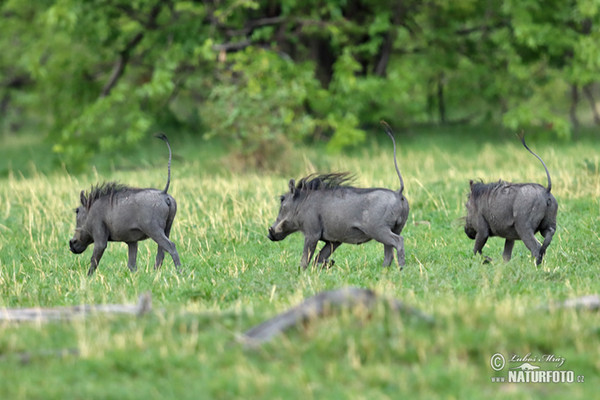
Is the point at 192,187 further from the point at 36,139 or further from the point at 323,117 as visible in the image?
the point at 36,139

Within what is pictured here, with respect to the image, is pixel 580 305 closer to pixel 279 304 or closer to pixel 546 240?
pixel 279 304

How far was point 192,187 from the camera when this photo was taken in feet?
48.5

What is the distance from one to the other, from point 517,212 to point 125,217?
4.06 m

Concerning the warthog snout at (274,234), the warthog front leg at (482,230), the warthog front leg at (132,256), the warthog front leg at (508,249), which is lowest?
the warthog front leg at (132,256)

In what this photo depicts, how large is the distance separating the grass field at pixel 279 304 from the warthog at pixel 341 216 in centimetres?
32

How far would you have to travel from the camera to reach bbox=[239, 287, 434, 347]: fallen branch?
567 centimetres

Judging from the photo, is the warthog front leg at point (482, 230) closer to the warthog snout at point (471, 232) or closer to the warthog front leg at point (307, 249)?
the warthog snout at point (471, 232)

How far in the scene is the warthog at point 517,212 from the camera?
8.80m

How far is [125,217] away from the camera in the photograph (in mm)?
9148

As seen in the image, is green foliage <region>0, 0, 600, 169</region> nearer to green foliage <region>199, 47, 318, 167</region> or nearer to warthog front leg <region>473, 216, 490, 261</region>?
green foliage <region>199, 47, 318, 167</region>

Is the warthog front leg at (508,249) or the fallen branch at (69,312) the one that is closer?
the fallen branch at (69,312)

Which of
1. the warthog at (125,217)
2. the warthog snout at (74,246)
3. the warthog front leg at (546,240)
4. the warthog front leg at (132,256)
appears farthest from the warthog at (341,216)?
the warthog snout at (74,246)

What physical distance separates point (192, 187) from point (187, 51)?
9.22m

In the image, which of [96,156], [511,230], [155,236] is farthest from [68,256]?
[96,156]
